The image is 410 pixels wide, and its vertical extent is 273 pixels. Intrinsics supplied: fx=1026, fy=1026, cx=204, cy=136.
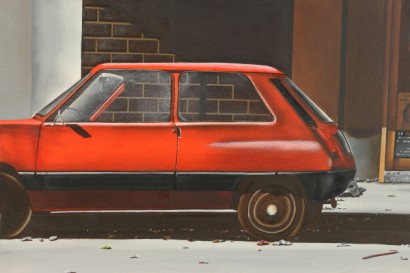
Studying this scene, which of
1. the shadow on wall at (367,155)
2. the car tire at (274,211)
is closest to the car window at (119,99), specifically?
the car tire at (274,211)

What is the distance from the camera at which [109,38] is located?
47.2 feet

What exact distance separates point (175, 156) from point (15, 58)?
5.98 metres

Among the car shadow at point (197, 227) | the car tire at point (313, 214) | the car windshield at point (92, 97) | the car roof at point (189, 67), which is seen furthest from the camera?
the car tire at point (313, 214)

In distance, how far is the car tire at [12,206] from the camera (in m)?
9.14

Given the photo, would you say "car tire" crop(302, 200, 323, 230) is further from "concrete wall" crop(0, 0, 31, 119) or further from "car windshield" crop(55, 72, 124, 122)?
"concrete wall" crop(0, 0, 31, 119)

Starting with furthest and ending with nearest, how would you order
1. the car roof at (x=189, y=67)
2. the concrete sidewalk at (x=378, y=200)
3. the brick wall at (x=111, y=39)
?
the brick wall at (x=111, y=39), the concrete sidewalk at (x=378, y=200), the car roof at (x=189, y=67)

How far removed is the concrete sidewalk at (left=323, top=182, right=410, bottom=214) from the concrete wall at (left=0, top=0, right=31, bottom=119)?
4.73 meters

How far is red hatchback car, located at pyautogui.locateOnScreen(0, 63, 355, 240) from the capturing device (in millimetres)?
9125

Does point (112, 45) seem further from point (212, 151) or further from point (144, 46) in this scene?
point (212, 151)

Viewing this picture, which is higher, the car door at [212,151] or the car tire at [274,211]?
the car door at [212,151]

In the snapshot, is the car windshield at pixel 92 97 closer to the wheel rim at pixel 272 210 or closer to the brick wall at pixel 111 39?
the wheel rim at pixel 272 210

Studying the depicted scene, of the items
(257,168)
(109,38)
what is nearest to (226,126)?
(257,168)

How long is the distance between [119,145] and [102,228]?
145 cm

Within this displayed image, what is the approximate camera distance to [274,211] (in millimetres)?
9281
